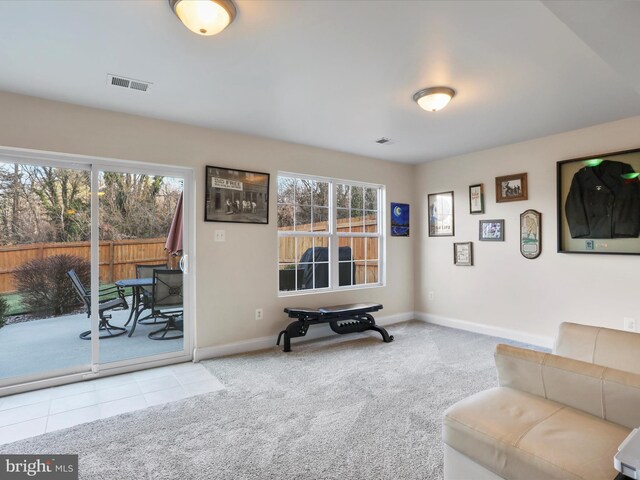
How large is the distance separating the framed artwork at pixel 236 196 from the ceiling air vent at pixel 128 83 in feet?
3.40

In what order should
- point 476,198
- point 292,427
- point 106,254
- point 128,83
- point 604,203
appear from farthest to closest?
point 476,198 → point 604,203 → point 106,254 → point 128,83 → point 292,427

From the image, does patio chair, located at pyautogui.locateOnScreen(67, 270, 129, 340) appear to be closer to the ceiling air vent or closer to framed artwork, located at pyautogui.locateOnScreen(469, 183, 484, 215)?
the ceiling air vent

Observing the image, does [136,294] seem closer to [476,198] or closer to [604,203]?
[476,198]

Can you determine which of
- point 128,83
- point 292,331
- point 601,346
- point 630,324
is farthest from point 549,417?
point 128,83

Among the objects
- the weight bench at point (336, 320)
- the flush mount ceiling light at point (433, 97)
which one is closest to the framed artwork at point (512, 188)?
the flush mount ceiling light at point (433, 97)

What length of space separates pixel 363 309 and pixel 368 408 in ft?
5.86

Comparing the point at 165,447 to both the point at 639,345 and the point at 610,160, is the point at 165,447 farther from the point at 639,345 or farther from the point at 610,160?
the point at 610,160

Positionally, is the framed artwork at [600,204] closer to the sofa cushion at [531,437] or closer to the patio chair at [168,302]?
the sofa cushion at [531,437]

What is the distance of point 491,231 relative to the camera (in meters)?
4.45

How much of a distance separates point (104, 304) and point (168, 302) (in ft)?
1.82

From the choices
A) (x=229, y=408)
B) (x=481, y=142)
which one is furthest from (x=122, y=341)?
(x=481, y=142)

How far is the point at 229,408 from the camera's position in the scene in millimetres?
2510

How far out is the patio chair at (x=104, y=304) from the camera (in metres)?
3.12

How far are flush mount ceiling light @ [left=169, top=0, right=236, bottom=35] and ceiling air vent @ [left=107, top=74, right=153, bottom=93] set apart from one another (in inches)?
37.9
